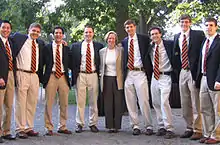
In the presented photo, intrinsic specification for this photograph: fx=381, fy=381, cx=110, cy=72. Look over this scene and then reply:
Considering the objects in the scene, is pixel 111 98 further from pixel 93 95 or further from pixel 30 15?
pixel 30 15

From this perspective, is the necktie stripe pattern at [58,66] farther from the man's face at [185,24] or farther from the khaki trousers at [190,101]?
the man's face at [185,24]

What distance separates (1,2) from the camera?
1596cm

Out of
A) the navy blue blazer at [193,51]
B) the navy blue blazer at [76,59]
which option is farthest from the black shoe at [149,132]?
the navy blue blazer at [76,59]

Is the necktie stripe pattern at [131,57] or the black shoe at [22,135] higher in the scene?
the necktie stripe pattern at [131,57]

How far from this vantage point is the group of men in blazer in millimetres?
7023

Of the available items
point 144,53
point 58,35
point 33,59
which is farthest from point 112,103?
point 33,59

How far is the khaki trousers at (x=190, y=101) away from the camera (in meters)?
7.32

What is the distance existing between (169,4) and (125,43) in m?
7.75

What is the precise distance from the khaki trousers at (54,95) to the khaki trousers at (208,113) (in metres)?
2.77

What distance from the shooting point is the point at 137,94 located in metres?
7.92

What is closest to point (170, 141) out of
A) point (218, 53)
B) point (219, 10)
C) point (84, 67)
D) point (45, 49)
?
point (218, 53)

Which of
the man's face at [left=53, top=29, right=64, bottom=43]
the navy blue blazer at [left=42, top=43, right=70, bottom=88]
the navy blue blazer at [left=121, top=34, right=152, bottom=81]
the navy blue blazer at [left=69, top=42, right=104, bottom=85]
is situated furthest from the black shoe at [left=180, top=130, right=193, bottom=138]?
the man's face at [left=53, top=29, right=64, bottom=43]

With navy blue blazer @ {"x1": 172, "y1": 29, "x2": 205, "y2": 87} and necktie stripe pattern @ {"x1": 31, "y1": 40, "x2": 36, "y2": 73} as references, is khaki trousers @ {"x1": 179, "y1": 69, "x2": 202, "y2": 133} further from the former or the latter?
necktie stripe pattern @ {"x1": 31, "y1": 40, "x2": 36, "y2": 73}

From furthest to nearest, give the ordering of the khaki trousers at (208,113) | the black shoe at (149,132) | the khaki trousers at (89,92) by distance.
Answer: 1. the khaki trousers at (89,92)
2. the black shoe at (149,132)
3. the khaki trousers at (208,113)
